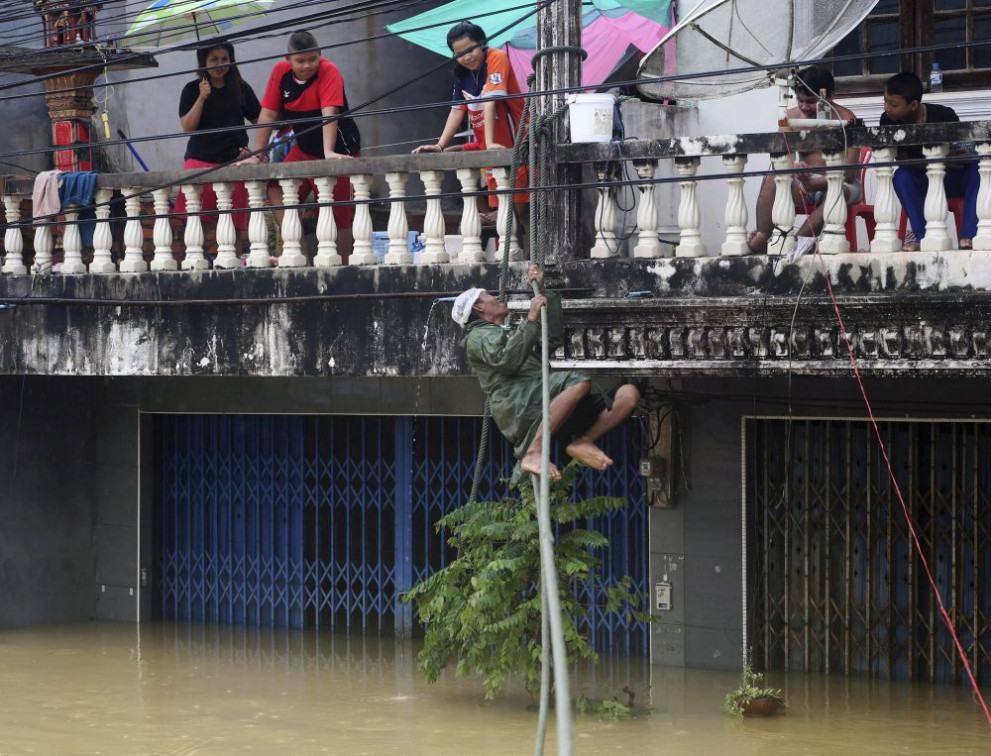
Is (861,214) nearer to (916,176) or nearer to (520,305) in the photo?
(916,176)

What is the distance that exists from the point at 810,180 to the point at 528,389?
2082 millimetres

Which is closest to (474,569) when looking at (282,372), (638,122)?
(282,372)

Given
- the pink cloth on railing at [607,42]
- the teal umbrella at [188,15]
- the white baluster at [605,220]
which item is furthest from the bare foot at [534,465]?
the pink cloth on railing at [607,42]

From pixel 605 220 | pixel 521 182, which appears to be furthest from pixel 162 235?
pixel 605 220

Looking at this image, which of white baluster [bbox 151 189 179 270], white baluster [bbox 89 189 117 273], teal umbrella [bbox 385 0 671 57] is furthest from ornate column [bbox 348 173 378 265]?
teal umbrella [bbox 385 0 671 57]

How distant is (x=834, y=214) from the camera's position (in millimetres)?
7805

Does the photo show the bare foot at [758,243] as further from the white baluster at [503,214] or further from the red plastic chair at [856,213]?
the white baluster at [503,214]

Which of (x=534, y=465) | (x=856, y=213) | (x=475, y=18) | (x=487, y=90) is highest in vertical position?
(x=475, y=18)

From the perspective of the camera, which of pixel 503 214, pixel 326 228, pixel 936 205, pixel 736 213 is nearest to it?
pixel 936 205

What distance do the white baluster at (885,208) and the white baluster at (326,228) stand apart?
331 centimetres

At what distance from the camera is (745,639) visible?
10.1 metres

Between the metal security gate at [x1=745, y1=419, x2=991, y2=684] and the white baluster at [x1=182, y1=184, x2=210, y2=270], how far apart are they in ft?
12.3

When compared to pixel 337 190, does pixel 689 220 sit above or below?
below

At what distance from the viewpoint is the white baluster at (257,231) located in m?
9.55
